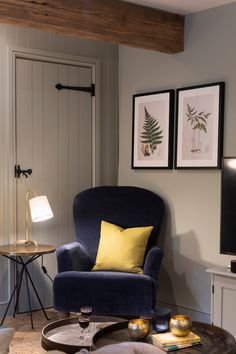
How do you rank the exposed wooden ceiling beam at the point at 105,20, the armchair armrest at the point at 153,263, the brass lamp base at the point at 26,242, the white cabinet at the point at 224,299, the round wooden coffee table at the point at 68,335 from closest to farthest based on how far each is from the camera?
the round wooden coffee table at the point at 68,335
the exposed wooden ceiling beam at the point at 105,20
the white cabinet at the point at 224,299
the armchair armrest at the point at 153,263
the brass lamp base at the point at 26,242

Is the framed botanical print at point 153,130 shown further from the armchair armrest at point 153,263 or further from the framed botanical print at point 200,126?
the armchair armrest at point 153,263

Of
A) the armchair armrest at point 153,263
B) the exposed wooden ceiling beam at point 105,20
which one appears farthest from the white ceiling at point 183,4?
the armchair armrest at point 153,263

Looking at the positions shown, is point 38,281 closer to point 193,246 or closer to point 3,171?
point 3,171

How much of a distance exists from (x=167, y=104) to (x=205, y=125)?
46 cm

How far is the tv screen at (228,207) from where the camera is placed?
3520 millimetres

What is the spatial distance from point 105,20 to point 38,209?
1526 millimetres

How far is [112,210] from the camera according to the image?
438 cm

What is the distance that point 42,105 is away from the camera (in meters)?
4.49

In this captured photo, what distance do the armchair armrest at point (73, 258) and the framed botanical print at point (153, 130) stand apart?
3.14ft

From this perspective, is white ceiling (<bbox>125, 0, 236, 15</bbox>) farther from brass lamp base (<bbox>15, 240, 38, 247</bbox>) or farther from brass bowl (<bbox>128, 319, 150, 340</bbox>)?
brass bowl (<bbox>128, 319, 150, 340</bbox>)

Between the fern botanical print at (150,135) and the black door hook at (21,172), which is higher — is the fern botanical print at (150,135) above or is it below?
above

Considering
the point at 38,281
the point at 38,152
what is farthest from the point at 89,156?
the point at 38,281

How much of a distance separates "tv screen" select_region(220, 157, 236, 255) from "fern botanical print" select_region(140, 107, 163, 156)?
0.99 metres

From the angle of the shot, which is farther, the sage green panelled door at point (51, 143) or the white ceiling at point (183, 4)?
the sage green panelled door at point (51, 143)
